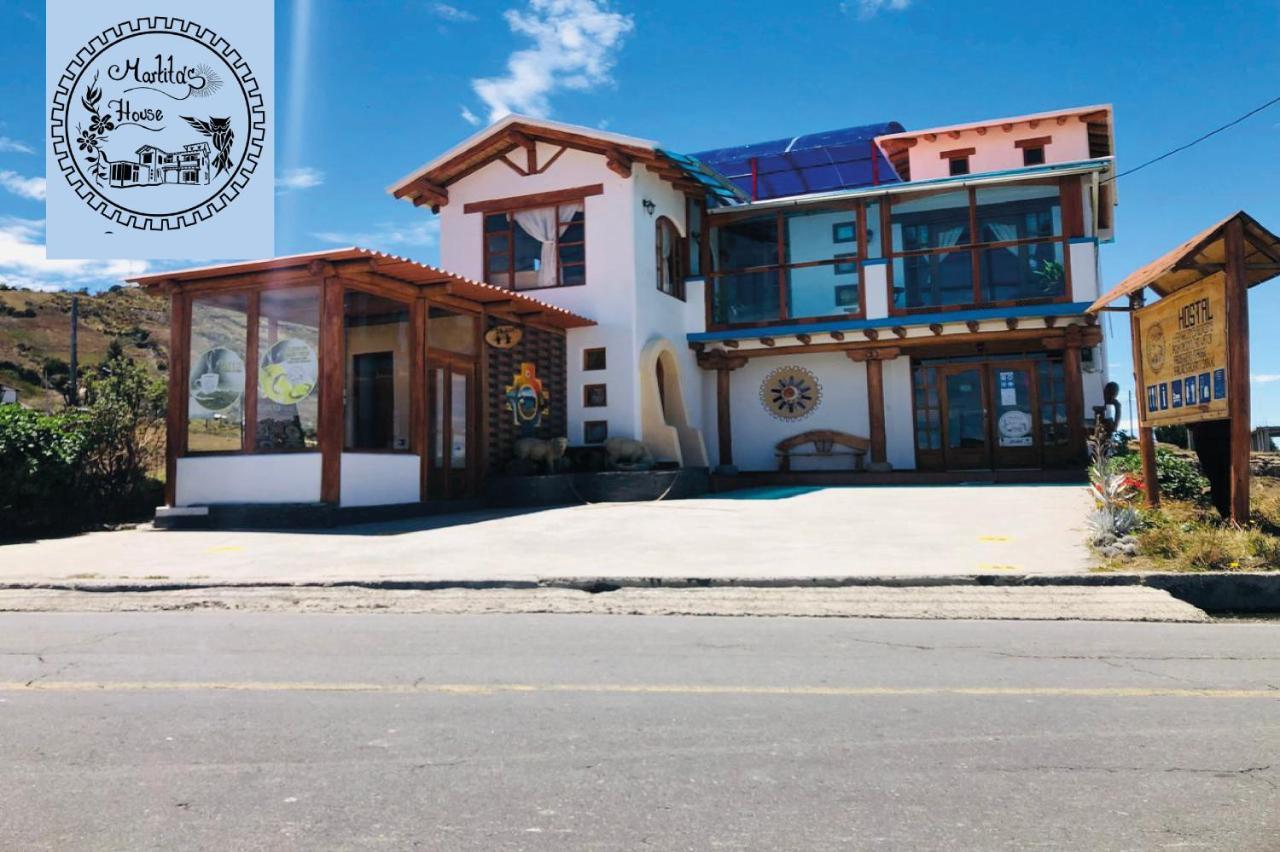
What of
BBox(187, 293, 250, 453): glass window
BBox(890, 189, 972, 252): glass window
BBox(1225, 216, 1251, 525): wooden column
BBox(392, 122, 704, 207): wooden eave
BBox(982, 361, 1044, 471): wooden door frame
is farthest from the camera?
BBox(890, 189, 972, 252): glass window

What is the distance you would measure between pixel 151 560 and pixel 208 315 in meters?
5.33

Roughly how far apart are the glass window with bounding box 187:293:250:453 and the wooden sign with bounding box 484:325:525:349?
4.14m

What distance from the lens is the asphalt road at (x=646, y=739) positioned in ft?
9.89

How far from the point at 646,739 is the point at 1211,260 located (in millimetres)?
8320

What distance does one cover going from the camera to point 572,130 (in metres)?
18.3

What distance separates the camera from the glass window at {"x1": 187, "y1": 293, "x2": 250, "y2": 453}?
13.4 m

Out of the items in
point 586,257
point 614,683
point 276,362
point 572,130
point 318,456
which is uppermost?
point 572,130

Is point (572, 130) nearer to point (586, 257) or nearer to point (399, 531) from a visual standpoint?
point (586, 257)

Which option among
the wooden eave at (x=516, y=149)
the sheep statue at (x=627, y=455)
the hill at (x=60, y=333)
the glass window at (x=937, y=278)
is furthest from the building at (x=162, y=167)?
the hill at (x=60, y=333)

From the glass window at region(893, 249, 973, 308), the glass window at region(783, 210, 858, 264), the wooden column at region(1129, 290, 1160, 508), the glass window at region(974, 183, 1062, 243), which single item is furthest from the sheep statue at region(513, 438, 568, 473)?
the glass window at region(974, 183, 1062, 243)

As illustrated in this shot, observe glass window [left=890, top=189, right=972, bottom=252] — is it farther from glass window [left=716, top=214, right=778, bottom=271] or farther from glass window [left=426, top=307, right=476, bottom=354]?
glass window [left=426, top=307, right=476, bottom=354]

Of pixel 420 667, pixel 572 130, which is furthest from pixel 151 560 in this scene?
pixel 572 130

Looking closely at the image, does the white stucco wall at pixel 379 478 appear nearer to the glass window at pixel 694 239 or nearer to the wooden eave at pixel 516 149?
the wooden eave at pixel 516 149

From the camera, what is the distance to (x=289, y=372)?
13.3 meters
